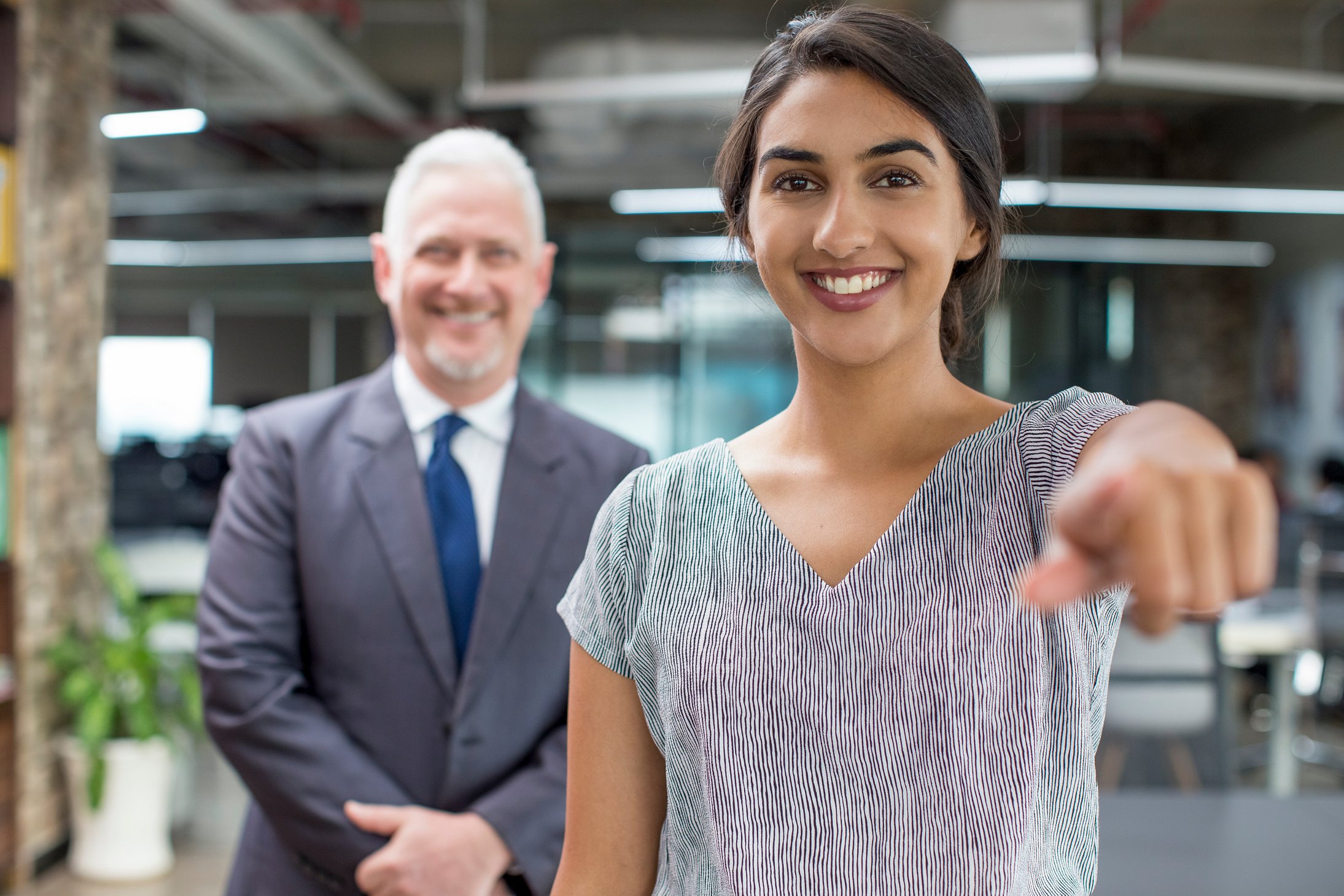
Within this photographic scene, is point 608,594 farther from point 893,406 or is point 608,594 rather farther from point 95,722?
point 95,722

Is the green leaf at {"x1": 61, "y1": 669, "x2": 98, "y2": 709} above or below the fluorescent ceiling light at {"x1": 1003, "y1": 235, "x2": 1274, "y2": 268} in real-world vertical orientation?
below

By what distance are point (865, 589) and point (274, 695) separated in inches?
38.6

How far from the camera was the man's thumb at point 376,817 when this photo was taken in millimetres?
1483

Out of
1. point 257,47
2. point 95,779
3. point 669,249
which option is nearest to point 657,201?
point 669,249

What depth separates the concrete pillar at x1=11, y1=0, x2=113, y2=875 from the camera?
3814mm

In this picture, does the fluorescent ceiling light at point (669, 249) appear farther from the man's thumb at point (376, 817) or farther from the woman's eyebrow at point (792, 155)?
the woman's eyebrow at point (792, 155)

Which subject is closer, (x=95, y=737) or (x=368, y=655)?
(x=368, y=655)

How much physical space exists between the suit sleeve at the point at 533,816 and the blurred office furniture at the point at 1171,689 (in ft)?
8.83

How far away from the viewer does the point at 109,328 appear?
462 centimetres

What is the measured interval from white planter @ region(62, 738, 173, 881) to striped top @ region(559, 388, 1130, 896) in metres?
3.70

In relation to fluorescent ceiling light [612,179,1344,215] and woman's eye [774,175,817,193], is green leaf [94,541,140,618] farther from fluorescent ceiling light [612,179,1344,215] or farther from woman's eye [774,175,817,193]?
fluorescent ceiling light [612,179,1344,215]

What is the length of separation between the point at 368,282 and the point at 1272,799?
8622mm

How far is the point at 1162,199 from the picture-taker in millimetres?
8180

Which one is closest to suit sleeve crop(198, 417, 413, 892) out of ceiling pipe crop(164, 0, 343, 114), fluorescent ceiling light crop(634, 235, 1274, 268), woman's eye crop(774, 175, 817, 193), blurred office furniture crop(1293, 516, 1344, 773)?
woman's eye crop(774, 175, 817, 193)
